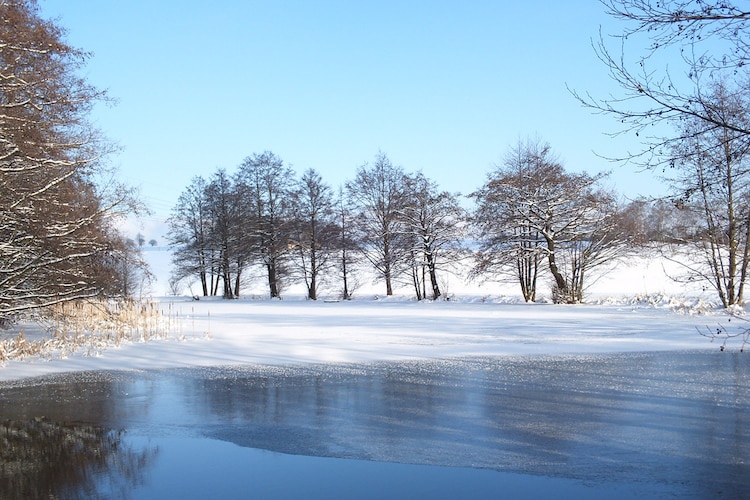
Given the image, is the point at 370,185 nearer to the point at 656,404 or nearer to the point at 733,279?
the point at 733,279

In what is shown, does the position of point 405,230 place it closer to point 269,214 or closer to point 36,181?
point 269,214

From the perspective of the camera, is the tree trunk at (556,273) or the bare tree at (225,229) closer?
the tree trunk at (556,273)

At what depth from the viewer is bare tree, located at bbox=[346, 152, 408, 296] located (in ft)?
141

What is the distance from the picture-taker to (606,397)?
9445mm

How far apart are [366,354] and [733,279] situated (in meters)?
17.5

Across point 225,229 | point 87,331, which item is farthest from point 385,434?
point 225,229

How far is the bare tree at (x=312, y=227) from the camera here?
47.2 meters

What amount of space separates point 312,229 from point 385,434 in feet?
132

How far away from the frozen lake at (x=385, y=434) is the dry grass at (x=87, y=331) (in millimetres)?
3517

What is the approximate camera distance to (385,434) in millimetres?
7590

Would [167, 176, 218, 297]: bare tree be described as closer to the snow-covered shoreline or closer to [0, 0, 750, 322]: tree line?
[0, 0, 750, 322]: tree line

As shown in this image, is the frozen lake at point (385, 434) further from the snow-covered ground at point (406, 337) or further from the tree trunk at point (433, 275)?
the tree trunk at point (433, 275)

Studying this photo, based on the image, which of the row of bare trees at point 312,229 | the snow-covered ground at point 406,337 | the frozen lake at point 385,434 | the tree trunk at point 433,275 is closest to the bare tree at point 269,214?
the row of bare trees at point 312,229

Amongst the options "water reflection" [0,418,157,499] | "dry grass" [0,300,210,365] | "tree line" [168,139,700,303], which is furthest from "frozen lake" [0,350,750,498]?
"tree line" [168,139,700,303]
